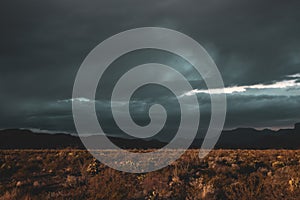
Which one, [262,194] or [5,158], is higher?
[5,158]

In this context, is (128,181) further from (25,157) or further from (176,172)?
(25,157)

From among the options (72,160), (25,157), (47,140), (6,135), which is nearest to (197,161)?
(72,160)

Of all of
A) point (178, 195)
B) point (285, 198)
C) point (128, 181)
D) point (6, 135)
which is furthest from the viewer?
point (6, 135)

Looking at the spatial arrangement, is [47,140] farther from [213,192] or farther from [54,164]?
[213,192]

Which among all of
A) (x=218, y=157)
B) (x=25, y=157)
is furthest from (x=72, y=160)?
(x=218, y=157)

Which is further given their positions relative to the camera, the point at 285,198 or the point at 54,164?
the point at 54,164

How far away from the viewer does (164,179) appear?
559 inches

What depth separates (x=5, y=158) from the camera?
61.1 feet

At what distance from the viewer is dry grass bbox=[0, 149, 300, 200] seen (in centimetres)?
1288

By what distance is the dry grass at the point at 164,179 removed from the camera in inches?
507

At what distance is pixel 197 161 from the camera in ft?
54.3

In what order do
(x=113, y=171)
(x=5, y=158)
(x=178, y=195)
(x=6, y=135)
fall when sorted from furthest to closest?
(x=6, y=135)
(x=5, y=158)
(x=113, y=171)
(x=178, y=195)

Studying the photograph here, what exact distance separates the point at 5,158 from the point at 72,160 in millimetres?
4072

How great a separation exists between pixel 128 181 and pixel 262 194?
566 cm
